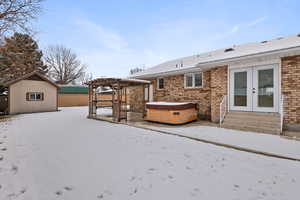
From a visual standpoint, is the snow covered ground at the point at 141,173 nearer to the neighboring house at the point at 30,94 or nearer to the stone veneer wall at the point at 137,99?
the stone veneer wall at the point at 137,99

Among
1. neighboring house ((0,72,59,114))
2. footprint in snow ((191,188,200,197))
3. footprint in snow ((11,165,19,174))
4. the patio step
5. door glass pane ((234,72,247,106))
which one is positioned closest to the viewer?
footprint in snow ((191,188,200,197))

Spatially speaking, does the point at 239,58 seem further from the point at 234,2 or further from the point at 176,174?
the point at 176,174

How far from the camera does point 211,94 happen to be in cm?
788

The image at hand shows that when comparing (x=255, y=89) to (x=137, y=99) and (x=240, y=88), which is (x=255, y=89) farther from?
(x=137, y=99)

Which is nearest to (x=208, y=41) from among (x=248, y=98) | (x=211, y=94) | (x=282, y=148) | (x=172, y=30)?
(x=172, y=30)

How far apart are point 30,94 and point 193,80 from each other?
1484 cm

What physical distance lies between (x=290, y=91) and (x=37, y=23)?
36.4ft

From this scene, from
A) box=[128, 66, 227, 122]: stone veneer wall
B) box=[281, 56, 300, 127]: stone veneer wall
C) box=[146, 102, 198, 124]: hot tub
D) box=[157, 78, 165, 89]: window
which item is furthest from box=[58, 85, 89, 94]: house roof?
box=[281, 56, 300, 127]: stone veneer wall

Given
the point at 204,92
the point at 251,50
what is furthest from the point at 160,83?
the point at 251,50

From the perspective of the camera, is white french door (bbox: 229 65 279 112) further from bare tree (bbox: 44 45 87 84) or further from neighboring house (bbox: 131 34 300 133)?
bare tree (bbox: 44 45 87 84)

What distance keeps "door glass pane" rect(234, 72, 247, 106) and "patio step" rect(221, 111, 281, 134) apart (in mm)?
542

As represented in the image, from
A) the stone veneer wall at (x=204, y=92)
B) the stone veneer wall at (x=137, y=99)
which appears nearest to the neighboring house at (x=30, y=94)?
the stone veneer wall at (x=137, y=99)

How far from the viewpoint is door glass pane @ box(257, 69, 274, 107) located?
19.9 ft

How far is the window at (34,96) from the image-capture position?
14.2 meters
